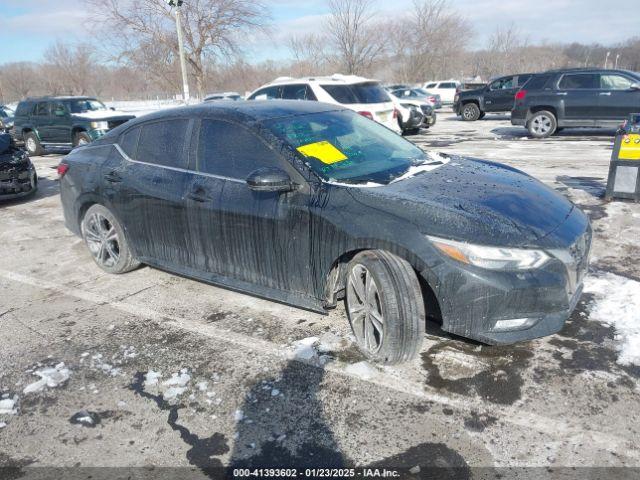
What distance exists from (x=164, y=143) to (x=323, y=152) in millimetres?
1486

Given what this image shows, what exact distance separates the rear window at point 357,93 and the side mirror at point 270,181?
27.3ft

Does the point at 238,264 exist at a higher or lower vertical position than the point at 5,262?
higher

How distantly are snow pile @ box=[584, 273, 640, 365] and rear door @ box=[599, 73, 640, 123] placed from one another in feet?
33.1

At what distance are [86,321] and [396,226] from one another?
260cm

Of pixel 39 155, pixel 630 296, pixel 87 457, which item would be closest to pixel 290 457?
pixel 87 457

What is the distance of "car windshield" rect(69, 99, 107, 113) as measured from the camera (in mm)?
13883

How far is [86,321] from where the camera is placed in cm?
402

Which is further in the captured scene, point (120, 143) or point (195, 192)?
point (120, 143)

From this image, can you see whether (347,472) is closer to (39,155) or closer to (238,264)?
(238,264)

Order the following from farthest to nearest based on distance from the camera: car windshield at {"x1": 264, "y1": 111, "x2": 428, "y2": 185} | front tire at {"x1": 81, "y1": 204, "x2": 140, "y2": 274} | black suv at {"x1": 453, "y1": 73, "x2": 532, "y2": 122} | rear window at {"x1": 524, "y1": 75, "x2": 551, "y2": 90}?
black suv at {"x1": 453, "y1": 73, "x2": 532, "y2": 122}, rear window at {"x1": 524, "y1": 75, "x2": 551, "y2": 90}, front tire at {"x1": 81, "y1": 204, "x2": 140, "y2": 274}, car windshield at {"x1": 264, "y1": 111, "x2": 428, "y2": 185}

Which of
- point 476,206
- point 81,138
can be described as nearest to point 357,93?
point 81,138

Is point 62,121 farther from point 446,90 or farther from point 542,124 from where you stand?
point 446,90

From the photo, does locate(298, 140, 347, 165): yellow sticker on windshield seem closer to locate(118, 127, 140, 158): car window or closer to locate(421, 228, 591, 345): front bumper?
locate(421, 228, 591, 345): front bumper

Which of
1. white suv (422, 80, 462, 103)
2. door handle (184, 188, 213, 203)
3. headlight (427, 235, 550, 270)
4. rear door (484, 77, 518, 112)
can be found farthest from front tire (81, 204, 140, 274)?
white suv (422, 80, 462, 103)
